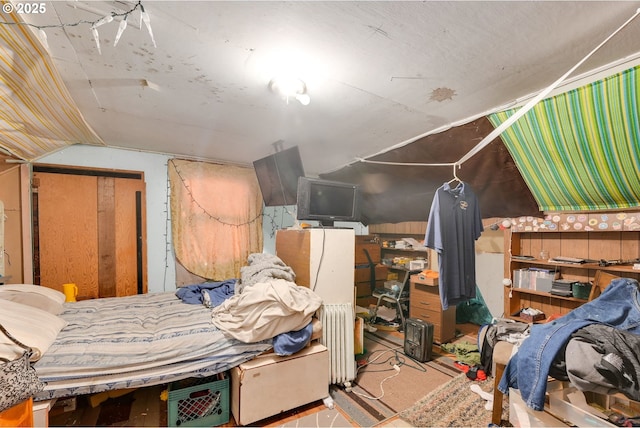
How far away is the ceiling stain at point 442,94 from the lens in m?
1.85

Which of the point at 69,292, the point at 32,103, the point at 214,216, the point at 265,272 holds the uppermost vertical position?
the point at 32,103

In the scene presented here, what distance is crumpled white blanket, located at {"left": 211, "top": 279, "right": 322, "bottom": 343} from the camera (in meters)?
1.96

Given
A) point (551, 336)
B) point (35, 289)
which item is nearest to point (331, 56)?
point (551, 336)

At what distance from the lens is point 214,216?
373 centimetres

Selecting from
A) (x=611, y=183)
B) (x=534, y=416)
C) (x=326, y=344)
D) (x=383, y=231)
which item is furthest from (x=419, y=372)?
(x=383, y=231)

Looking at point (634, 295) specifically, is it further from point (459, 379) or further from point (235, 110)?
point (235, 110)

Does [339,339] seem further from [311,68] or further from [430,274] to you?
[311,68]

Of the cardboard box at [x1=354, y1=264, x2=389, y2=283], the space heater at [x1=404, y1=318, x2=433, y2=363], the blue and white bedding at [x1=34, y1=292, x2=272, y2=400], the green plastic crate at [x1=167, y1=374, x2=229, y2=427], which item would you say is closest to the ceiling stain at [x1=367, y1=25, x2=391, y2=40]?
the blue and white bedding at [x1=34, y1=292, x2=272, y2=400]

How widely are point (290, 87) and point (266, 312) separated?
1537 millimetres

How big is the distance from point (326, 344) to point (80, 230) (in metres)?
2.98

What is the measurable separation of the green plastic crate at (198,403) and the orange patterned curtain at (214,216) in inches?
71.0

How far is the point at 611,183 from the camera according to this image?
2.14 meters

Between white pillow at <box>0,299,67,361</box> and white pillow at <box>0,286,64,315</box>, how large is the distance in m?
0.28

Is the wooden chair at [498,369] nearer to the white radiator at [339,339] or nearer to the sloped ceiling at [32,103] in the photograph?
the white radiator at [339,339]
